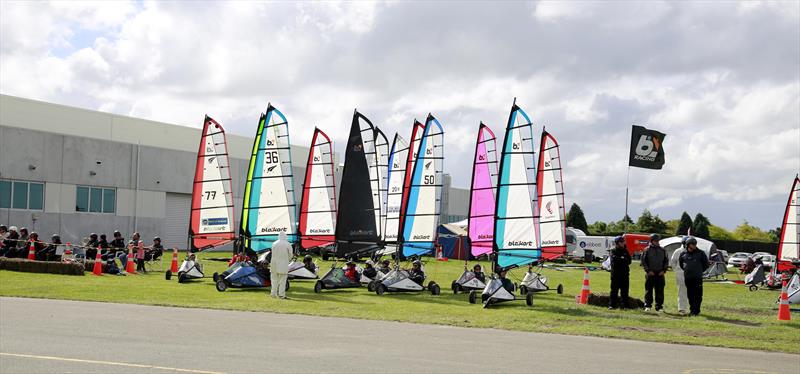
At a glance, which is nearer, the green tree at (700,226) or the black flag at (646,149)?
the black flag at (646,149)

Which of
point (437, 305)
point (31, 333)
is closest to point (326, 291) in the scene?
point (437, 305)

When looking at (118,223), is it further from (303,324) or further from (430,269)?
(303,324)

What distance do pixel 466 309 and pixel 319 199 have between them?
372 inches

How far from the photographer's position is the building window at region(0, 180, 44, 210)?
134ft

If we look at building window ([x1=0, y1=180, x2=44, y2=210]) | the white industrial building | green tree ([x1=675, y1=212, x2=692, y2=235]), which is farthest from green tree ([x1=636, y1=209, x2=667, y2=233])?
building window ([x1=0, y1=180, x2=44, y2=210])

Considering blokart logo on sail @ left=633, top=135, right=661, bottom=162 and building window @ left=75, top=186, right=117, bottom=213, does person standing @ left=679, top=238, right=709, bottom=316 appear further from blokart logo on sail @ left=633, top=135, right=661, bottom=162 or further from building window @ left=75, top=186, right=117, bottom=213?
building window @ left=75, top=186, right=117, bottom=213

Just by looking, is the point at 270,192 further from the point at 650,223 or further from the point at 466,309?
the point at 650,223

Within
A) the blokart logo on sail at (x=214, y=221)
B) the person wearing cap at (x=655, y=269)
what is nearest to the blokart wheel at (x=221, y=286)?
the blokart logo on sail at (x=214, y=221)

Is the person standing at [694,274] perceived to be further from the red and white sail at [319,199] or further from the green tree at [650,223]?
the green tree at [650,223]

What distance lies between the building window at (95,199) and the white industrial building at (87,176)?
6 cm

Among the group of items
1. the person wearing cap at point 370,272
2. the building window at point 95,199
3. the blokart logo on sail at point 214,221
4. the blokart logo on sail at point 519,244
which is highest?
the building window at point 95,199

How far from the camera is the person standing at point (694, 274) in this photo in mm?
18703

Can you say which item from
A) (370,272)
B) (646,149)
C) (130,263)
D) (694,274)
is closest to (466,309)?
(694,274)

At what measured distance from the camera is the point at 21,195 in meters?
41.8
